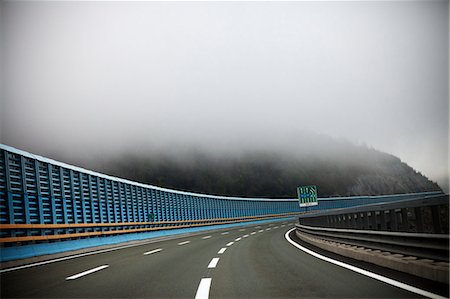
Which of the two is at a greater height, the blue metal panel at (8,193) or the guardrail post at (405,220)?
the blue metal panel at (8,193)

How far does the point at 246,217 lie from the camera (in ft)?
197

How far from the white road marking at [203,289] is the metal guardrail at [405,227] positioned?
3.73 m

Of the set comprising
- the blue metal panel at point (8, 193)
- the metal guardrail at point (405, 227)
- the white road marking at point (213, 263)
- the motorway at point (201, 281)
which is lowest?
the white road marking at point (213, 263)

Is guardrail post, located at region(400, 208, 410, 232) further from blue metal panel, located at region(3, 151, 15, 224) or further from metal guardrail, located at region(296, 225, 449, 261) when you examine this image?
blue metal panel, located at region(3, 151, 15, 224)

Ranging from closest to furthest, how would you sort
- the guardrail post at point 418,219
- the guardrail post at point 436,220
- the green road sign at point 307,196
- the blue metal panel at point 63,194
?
the guardrail post at point 436,220 → the guardrail post at point 418,219 → the blue metal panel at point 63,194 → the green road sign at point 307,196

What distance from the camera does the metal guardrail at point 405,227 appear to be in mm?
7207

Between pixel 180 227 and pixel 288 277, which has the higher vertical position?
pixel 288 277

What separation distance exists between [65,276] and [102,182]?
1401 cm

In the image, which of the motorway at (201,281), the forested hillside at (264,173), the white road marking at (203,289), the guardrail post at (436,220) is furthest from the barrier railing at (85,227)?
the forested hillside at (264,173)

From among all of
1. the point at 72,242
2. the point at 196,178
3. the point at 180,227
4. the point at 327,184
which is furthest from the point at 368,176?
the point at 72,242

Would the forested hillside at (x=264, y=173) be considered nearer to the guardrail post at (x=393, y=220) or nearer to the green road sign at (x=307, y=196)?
the green road sign at (x=307, y=196)

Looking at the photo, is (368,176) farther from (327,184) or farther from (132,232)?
(132,232)

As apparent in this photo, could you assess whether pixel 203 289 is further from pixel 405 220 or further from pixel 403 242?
pixel 405 220

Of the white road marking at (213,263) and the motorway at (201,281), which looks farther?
the white road marking at (213,263)
